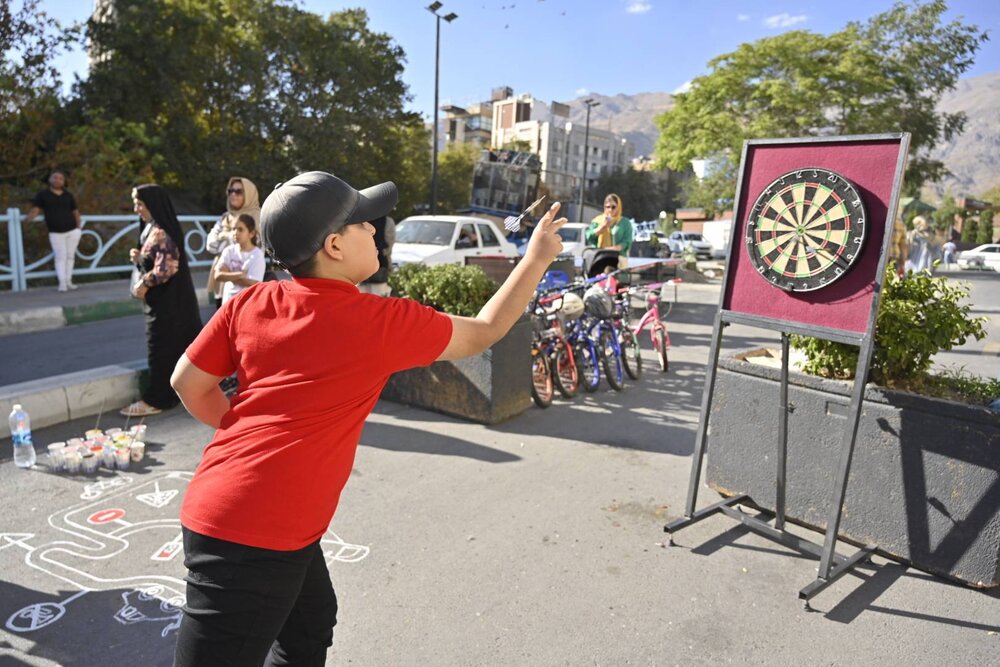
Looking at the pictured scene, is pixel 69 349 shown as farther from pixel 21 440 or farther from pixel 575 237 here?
pixel 575 237

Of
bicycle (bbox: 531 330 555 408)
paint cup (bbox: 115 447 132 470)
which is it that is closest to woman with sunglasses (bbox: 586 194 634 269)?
bicycle (bbox: 531 330 555 408)

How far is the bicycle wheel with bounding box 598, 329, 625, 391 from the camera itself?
6.88 m

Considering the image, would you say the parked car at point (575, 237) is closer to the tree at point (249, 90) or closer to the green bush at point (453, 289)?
the tree at point (249, 90)

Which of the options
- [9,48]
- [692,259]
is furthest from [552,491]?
[692,259]

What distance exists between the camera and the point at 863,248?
3199 millimetres

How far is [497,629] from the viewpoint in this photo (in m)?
2.93

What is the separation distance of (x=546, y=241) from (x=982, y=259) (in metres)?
41.8

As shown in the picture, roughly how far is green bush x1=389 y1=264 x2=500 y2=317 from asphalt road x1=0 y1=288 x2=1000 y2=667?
141cm

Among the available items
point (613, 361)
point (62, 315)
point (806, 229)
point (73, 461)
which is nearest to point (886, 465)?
point (806, 229)

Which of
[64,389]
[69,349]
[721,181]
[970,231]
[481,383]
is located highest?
[721,181]

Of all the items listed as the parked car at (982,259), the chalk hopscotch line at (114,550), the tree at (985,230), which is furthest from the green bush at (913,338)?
the tree at (985,230)

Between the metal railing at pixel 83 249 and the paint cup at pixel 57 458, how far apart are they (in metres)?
7.08

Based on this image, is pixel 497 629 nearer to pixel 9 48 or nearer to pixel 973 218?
pixel 9 48

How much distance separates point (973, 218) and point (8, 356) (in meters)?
73.0
